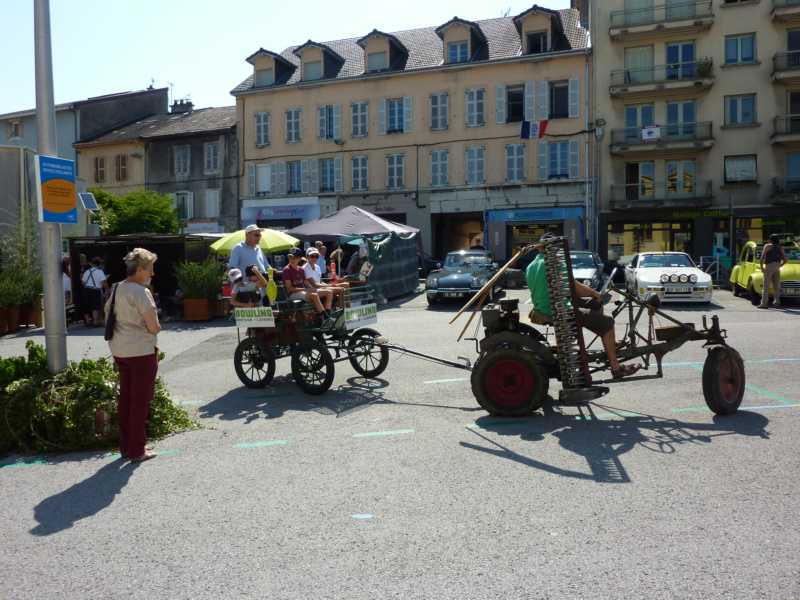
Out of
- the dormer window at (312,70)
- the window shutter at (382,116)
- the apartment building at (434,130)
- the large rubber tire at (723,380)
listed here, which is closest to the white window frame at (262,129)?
the apartment building at (434,130)

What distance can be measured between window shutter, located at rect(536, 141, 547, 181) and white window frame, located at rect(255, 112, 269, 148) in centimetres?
1459

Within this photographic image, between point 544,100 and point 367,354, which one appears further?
point 544,100

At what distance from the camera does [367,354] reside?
893cm

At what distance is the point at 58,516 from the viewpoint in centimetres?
457

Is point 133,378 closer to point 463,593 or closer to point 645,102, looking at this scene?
point 463,593

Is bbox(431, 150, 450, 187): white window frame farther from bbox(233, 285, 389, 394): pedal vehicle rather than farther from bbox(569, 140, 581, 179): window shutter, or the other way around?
bbox(233, 285, 389, 394): pedal vehicle

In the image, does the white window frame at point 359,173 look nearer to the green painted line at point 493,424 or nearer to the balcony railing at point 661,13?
the balcony railing at point 661,13

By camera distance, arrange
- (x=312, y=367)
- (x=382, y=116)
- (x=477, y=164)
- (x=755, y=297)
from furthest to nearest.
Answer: (x=382, y=116)
(x=477, y=164)
(x=755, y=297)
(x=312, y=367)

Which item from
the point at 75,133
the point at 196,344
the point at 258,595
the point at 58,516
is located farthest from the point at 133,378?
the point at 75,133

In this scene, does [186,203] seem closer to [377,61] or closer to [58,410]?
[377,61]

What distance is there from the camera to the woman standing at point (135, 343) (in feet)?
18.4

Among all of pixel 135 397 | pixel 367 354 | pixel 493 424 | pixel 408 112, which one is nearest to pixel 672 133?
pixel 408 112

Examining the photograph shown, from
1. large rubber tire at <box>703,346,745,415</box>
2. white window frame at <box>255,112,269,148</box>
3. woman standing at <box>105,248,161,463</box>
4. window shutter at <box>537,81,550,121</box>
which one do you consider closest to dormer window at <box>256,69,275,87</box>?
white window frame at <box>255,112,269,148</box>

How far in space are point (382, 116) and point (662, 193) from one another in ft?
46.4
